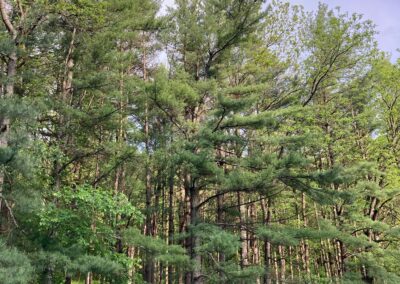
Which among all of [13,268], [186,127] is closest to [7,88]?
[13,268]

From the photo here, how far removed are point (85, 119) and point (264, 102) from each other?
6.62 m

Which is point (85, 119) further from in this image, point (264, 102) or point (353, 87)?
point (353, 87)

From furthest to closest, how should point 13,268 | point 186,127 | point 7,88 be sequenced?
point 186,127
point 7,88
point 13,268

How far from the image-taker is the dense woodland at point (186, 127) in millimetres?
7531

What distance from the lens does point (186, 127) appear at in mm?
9922

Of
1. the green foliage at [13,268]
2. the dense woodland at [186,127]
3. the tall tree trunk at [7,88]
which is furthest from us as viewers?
the dense woodland at [186,127]

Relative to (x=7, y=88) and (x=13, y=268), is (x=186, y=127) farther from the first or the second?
A: (x=13, y=268)

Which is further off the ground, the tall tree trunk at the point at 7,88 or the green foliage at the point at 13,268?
the tall tree trunk at the point at 7,88

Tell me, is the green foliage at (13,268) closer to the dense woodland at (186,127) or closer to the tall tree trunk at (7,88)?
the dense woodland at (186,127)

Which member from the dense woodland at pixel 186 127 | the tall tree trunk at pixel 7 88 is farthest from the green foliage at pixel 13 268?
the tall tree trunk at pixel 7 88

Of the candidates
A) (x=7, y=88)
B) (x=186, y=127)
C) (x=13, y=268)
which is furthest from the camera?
(x=186, y=127)

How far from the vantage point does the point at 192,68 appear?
37.2 ft

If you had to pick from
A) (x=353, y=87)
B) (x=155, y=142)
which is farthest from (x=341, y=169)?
(x=155, y=142)

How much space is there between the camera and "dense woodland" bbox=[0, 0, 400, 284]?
7531mm
